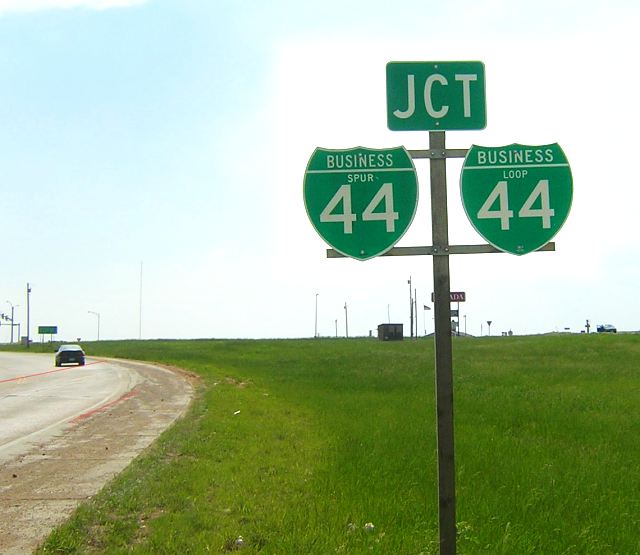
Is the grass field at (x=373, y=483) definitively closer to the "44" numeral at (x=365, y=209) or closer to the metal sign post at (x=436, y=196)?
the metal sign post at (x=436, y=196)

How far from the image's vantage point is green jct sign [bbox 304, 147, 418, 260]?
13.4ft

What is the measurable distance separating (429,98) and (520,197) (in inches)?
31.6

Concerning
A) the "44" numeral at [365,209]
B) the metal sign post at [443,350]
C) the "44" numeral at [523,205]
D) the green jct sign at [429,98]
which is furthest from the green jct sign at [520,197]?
the "44" numeral at [365,209]

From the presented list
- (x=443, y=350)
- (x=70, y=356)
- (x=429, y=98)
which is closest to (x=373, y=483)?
(x=443, y=350)

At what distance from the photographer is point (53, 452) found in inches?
448

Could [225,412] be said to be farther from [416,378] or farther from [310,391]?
[416,378]

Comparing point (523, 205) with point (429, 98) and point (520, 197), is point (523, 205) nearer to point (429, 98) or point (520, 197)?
point (520, 197)

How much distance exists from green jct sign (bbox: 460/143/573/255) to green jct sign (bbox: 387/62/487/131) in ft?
0.89

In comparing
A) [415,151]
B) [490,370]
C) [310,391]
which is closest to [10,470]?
[415,151]

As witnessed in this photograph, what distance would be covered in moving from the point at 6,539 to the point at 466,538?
416cm

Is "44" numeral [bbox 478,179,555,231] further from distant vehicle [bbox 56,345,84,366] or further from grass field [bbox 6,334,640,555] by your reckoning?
distant vehicle [bbox 56,345,84,366]

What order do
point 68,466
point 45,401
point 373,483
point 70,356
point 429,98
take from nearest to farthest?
point 429,98 → point 373,483 → point 68,466 → point 45,401 → point 70,356

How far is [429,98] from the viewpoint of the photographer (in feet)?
13.6

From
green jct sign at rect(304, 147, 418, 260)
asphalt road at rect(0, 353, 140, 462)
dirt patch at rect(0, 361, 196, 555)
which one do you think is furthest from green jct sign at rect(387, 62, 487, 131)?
asphalt road at rect(0, 353, 140, 462)
